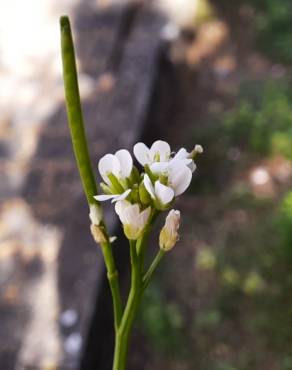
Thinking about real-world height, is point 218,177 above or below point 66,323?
above

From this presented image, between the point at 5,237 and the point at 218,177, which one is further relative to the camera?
the point at 218,177

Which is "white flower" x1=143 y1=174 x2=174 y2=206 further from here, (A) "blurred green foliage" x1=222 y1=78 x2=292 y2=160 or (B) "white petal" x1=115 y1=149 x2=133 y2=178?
(A) "blurred green foliage" x1=222 y1=78 x2=292 y2=160

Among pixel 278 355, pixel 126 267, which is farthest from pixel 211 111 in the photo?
pixel 278 355

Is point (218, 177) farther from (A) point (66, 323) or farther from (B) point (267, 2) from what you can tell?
(B) point (267, 2)

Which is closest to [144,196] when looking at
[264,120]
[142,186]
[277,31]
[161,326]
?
[142,186]

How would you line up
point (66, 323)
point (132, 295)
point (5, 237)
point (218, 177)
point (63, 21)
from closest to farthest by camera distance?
point (63, 21) < point (132, 295) < point (66, 323) < point (5, 237) < point (218, 177)

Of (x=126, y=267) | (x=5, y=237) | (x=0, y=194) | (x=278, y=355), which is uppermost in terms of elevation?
(x=0, y=194)

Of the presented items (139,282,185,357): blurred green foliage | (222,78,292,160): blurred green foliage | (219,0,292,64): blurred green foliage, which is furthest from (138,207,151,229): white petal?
(219,0,292,64): blurred green foliage
